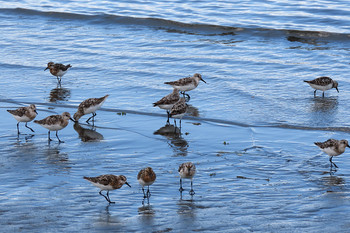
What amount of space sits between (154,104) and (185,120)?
1036 mm

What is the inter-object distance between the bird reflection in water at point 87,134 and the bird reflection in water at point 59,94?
121 inches

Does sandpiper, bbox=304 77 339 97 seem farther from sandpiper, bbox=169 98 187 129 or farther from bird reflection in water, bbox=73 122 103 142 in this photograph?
bird reflection in water, bbox=73 122 103 142

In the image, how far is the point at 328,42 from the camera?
29516mm

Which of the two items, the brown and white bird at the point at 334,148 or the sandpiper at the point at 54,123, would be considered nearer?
the brown and white bird at the point at 334,148

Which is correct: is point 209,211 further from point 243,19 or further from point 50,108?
point 243,19

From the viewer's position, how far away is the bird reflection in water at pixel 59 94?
20203 millimetres

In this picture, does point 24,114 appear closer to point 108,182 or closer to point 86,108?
point 86,108

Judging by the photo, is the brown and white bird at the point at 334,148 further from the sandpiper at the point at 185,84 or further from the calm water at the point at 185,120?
the sandpiper at the point at 185,84

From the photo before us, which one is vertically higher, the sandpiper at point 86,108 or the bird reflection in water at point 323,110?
the sandpiper at point 86,108

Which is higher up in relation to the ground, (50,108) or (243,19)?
(243,19)

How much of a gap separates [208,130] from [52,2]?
88.8 ft

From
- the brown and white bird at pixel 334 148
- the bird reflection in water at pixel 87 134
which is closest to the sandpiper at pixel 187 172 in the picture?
the brown and white bird at pixel 334 148

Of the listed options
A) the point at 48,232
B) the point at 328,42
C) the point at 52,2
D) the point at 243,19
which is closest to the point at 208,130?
the point at 48,232

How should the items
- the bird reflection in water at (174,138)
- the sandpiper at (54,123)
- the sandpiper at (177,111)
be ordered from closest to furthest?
the bird reflection in water at (174,138)
the sandpiper at (54,123)
the sandpiper at (177,111)
